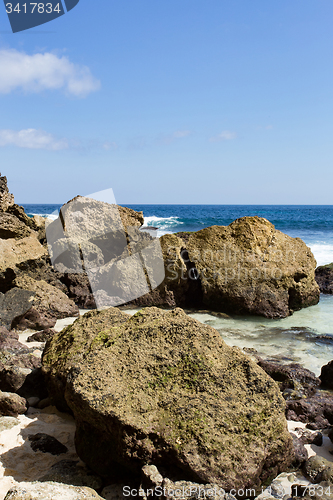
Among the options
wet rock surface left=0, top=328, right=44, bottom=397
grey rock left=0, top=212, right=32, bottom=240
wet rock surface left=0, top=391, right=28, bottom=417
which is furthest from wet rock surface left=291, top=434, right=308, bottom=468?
grey rock left=0, top=212, right=32, bottom=240

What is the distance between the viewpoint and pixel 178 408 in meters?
2.49

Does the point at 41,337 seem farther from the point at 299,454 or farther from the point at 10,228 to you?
the point at 299,454

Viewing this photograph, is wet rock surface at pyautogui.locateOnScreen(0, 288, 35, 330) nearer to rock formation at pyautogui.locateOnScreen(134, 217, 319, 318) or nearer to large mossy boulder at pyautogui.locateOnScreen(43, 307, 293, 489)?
rock formation at pyautogui.locateOnScreen(134, 217, 319, 318)

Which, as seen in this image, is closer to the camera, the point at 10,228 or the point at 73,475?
the point at 73,475

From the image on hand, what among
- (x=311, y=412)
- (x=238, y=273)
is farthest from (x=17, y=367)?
(x=238, y=273)

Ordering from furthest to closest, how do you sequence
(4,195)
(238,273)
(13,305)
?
1. (238,273)
2. (4,195)
3. (13,305)

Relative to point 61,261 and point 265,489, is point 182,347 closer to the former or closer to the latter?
point 265,489

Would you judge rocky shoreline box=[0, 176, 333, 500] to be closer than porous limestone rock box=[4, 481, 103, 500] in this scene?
No

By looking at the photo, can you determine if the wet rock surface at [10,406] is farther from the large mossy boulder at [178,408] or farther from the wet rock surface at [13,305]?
the wet rock surface at [13,305]

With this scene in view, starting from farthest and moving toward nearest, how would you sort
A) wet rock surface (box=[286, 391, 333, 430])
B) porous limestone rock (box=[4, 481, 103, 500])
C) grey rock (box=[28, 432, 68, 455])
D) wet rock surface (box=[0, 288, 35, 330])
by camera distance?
1. wet rock surface (box=[0, 288, 35, 330])
2. wet rock surface (box=[286, 391, 333, 430])
3. grey rock (box=[28, 432, 68, 455])
4. porous limestone rock (box=[4, 481, 103, 500])

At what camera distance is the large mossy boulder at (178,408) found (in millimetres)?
2336

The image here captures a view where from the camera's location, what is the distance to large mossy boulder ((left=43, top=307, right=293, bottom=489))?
92.0 inches

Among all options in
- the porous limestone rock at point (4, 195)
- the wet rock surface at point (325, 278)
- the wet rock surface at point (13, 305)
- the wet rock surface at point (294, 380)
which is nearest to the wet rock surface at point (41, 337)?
the wet rock surface at point (13, 305)

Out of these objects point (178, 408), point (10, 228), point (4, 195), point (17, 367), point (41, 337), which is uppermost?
point (4, 195)
